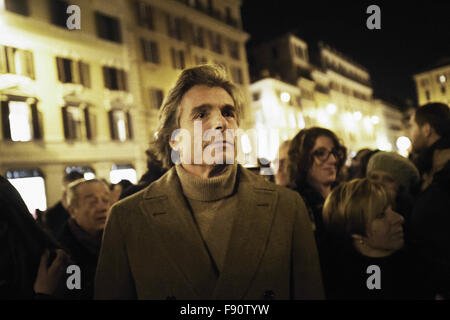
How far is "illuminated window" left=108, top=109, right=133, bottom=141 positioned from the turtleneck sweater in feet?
51.8

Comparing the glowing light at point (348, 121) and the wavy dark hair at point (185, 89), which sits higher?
the glowing light at point (348, 121)

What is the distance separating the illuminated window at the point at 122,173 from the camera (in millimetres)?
16156

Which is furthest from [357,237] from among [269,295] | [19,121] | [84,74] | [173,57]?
[173,57]

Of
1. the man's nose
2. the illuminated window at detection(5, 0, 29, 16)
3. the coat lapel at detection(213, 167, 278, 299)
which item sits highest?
the illuminated window at detection(5, 0, 29, 16)

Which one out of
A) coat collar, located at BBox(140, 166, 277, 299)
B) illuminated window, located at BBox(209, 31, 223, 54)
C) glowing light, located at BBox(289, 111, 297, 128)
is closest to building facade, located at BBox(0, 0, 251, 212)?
illuminated window, located at BBox(209, 31, 223, 54)

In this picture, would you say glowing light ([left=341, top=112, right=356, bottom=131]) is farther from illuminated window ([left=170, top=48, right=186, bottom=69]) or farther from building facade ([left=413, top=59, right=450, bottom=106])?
illuminated window ([left=170, top=48, right=186, bottom=69])

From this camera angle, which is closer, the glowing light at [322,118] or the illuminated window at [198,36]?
the illuminated window at [198,36]

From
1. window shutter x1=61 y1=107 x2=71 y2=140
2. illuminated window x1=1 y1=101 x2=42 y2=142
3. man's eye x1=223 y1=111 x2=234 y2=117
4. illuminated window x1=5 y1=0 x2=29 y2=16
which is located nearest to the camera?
man's eye x1=223 y1=111 x2=234 y2=117

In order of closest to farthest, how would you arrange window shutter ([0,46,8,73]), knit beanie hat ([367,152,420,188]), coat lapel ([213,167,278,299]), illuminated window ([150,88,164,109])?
coat lapel ([213,167,278,299]), knit beanie hat ([367,152,420,188]), window shutter ([0,46,8,73]), illuminated window ([150,88,164,109])

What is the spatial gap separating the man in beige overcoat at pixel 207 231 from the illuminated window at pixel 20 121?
13.3 meters

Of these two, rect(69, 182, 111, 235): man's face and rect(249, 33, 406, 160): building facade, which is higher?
rect(249, 33, 406, 160): building facade

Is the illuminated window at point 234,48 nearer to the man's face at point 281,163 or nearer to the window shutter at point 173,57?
the window shutter at point 173,57

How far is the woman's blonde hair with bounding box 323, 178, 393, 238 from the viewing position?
2.21 meters

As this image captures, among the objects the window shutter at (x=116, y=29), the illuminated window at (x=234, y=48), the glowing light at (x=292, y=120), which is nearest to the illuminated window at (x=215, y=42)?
the illuminated window at (x=234, y=48)
